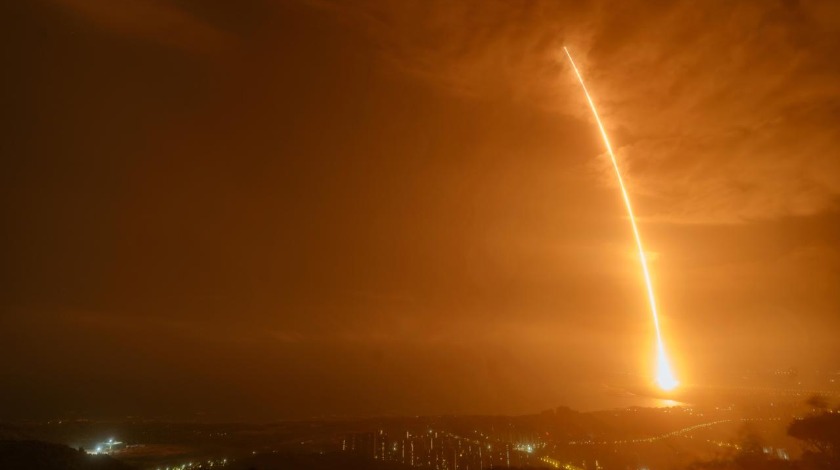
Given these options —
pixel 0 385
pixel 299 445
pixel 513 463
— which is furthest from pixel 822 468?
pixel 0 385

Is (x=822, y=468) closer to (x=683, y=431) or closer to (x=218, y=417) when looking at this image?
(x=683, y=431)

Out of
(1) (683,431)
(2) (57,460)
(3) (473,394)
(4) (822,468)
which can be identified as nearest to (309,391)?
(3) (473,394)

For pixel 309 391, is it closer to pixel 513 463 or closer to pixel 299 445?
pixel 299 445

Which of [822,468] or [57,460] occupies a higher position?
[57,460]

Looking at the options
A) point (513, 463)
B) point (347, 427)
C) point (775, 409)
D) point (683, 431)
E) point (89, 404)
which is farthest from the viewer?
point (89, 404)

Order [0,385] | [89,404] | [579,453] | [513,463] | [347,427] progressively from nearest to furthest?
1. [513,463]
2. [579,453]
3. [347,427]
4. [89,404]
5. [0,385]

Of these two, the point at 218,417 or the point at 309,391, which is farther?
the point at 309,391
